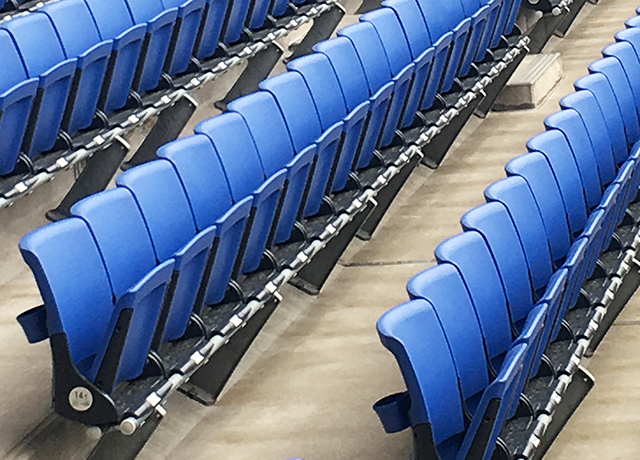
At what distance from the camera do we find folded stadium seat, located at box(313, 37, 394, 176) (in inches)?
25.4

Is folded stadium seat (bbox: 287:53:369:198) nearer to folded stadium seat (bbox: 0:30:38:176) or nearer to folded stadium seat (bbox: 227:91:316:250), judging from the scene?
folded stadium seat (bbox: 227:91:316:250)

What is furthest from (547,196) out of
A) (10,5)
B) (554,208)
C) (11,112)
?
(10,5)

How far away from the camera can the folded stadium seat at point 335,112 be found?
2.00ft

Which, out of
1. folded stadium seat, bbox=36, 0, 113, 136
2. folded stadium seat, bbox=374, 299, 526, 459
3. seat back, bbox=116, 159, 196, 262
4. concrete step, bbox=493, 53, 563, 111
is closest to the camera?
folded stadium seat, bbox=374, 299, 526, 459

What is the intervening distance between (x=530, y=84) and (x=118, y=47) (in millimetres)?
463

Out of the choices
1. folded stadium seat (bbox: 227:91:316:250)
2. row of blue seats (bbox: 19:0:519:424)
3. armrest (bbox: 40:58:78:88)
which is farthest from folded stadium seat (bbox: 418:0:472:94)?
armrest (bbox: 40:58:78:88)

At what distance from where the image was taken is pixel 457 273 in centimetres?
43

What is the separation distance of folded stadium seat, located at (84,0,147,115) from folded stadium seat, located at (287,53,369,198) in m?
0.11

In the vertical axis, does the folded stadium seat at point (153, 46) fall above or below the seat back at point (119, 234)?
above

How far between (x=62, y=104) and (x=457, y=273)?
290mm

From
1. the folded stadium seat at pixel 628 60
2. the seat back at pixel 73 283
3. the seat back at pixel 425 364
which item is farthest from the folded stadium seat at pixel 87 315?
the folded stadium seat at pixel 628 60

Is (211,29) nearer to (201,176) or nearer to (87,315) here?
(201,176)

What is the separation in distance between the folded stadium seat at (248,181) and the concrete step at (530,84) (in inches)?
17.2

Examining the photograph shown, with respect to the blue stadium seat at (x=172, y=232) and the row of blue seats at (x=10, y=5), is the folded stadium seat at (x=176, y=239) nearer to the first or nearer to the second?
the blue stadium seat at (x=172, y=232)
